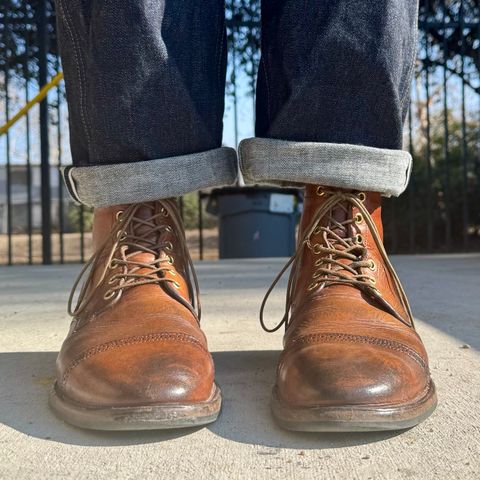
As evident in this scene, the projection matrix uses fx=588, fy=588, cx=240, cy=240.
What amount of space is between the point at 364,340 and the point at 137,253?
0.33m

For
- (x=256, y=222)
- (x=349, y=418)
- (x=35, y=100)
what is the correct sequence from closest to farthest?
(x=349, y=418), (x=35, y=100), (x=256, y=222)

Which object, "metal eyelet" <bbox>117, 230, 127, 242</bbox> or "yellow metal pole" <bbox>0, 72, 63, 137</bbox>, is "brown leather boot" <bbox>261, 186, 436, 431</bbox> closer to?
"metal eyelet" <bbox>117, 230, 127, 242</bbox>

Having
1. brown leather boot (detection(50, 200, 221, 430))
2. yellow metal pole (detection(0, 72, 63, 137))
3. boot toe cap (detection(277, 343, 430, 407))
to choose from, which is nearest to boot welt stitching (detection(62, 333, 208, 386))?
brown leather boot (detection(50, 200, 221, 430))

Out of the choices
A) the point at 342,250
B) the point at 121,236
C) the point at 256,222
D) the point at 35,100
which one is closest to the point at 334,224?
the point at 342,250

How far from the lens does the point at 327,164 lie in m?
0.80

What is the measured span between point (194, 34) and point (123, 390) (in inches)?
19.9

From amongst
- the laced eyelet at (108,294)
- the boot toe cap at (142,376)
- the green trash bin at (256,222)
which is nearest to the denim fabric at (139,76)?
the laced eyelet at (108,294)

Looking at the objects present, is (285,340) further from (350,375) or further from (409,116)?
(409,116)

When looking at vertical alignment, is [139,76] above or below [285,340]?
above

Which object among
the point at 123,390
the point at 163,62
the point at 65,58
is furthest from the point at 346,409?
the point at 65,58

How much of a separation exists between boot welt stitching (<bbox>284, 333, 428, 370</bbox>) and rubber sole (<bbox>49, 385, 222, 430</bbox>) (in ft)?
0.47

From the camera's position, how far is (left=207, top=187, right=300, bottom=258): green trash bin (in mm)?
3805

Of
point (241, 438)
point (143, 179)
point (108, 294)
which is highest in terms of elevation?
point (143, 179)

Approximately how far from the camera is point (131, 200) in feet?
2.72
